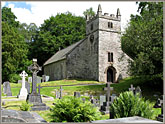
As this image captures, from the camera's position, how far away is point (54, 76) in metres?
39.8

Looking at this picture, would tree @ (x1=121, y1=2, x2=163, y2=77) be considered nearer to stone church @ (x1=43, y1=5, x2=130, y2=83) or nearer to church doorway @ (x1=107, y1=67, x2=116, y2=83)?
stone church @ (x1=43, y1=5, x2=130, y2=83)

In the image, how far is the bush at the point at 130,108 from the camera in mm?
6977

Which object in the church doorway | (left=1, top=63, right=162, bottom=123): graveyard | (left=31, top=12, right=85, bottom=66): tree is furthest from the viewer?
(left=31, top=12, right=85, bottom=66): tree

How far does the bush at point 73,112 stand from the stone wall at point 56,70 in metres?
26.5

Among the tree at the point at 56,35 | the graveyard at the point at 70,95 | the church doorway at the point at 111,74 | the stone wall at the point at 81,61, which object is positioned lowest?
the graveyard at the point at 70,95

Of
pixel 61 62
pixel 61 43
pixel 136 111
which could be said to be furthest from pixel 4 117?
pixel 61 43

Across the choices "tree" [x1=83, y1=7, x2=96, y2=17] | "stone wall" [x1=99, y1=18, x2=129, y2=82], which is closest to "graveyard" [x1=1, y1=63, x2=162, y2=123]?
"stone wall" [x1=99, y1=18, x2=129, y2=82]

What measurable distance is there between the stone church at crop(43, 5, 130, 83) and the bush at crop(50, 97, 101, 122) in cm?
2180

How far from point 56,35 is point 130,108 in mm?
44184

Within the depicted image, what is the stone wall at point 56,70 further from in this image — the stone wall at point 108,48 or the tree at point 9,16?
the tree at point 9,16

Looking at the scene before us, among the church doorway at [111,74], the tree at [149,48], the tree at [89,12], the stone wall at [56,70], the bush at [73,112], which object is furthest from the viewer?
the tree at [89,12]

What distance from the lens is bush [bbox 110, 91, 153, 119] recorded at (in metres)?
6.98

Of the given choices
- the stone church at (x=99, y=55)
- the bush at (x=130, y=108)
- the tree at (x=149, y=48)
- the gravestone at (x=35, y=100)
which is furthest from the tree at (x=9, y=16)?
the bush at (x=130, y=108)

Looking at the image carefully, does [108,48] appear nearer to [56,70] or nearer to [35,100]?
[56,70]
